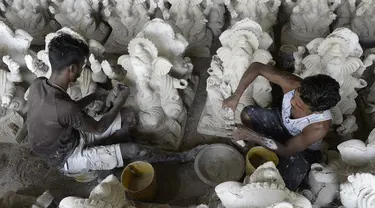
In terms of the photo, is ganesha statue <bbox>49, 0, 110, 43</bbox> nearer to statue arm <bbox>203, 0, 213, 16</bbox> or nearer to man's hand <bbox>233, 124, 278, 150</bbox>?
statue arm <bbox>203, 0, 213, 16</bbox>

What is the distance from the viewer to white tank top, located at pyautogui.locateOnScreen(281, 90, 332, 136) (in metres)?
2.12

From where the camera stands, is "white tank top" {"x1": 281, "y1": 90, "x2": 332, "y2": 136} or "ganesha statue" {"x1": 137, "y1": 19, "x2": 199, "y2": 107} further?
"ganesha statue" {"x1": 137, "y1": 19, "x2": 199, "y2": 107}

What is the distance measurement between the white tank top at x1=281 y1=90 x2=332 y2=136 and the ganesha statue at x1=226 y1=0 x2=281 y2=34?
1.01 meters

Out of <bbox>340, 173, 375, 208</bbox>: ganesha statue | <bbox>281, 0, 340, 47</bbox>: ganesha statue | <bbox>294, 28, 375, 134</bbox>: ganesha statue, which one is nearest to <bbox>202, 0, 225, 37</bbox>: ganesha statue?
<bbox>281, 0, 340, 47</bbox>: ganesha statue

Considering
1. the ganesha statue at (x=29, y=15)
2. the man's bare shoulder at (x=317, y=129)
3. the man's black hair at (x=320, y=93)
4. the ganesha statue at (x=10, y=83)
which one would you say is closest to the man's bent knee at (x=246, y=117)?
the man's bare shoulder at (x=317, y=129)

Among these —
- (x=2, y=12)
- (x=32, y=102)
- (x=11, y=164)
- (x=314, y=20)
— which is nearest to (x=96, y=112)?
(x=32, y=102)

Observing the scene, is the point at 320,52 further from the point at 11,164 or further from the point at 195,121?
the point at 11,164

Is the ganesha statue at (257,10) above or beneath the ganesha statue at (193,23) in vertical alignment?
above

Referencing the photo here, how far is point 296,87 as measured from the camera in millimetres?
2246

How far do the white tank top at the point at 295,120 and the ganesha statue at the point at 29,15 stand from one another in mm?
2160

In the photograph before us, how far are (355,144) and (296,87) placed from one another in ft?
1.38

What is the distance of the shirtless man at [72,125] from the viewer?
212 cm

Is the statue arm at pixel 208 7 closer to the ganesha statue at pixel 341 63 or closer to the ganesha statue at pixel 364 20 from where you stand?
the ganesha statue at pixel 341 63

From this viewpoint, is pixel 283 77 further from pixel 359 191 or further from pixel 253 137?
pixel 359 191
